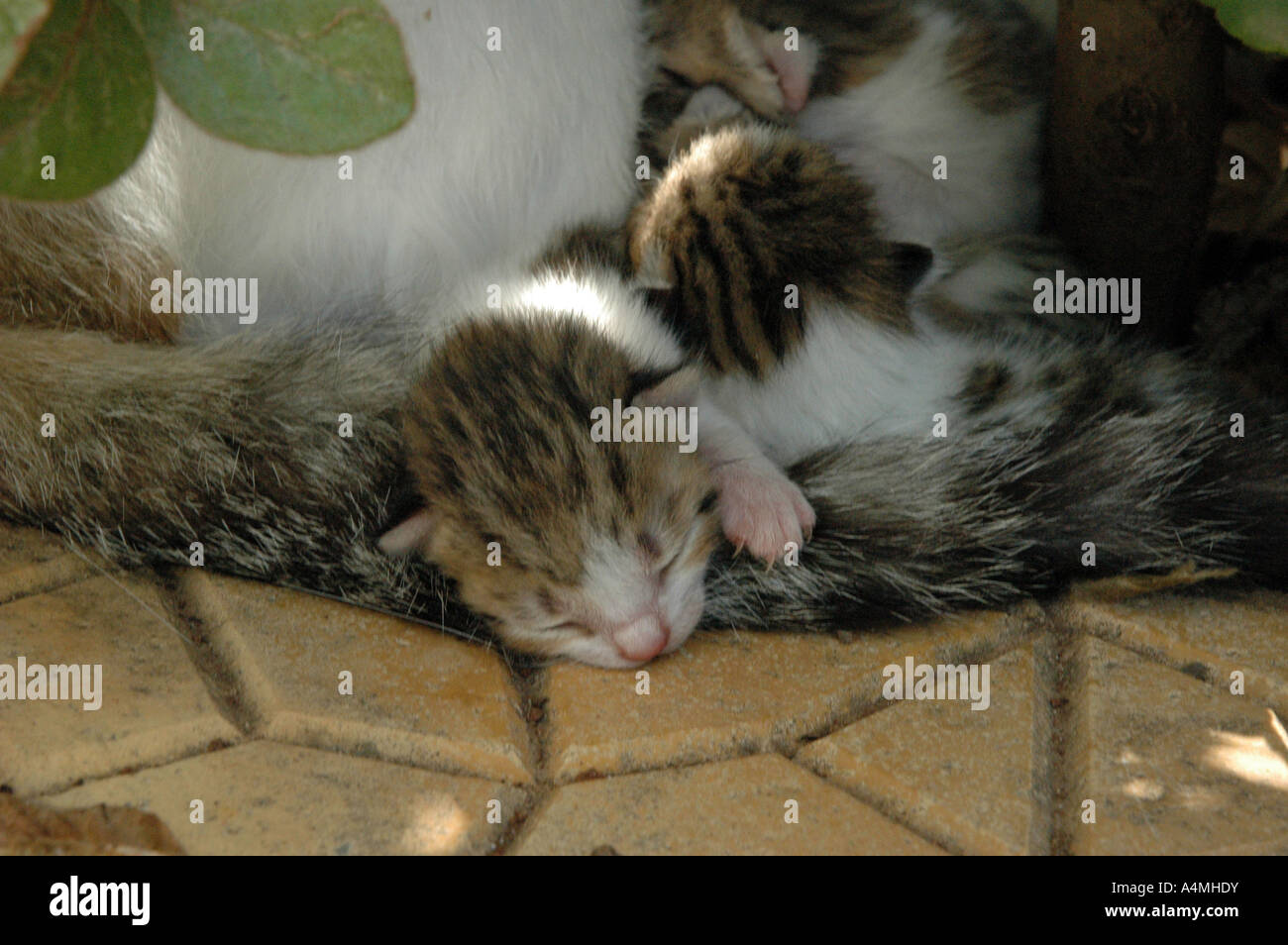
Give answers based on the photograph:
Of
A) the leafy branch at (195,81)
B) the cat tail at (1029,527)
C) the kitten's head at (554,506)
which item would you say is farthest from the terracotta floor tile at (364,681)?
the leafy branch at (195,81)

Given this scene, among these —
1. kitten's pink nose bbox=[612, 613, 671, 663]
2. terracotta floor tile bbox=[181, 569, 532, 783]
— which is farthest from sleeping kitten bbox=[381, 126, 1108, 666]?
terracotta floor tile bbox=[181, 569, 532, 783]

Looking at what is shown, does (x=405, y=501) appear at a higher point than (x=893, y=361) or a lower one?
lower

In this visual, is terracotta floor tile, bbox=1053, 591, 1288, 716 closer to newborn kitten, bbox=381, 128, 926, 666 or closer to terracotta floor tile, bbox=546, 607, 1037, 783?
terracotta floor tile, bbox=546, 607, 1037, 783

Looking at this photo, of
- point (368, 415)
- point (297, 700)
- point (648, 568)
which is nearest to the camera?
point (297, 700)

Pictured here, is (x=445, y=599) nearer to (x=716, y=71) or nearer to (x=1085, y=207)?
(x=716, y=71)

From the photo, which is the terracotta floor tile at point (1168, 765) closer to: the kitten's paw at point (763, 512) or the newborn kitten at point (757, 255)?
the kitten's paw at point (763, 512)
